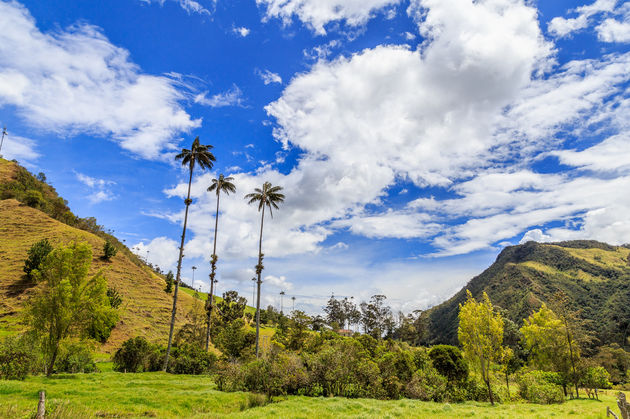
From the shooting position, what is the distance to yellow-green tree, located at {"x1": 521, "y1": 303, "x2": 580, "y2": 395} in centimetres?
3391

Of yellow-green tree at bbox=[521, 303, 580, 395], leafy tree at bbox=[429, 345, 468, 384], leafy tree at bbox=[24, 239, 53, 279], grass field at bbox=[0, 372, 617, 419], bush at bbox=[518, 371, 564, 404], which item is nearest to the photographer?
grass field at bbox=[0, 372, 617, 419]

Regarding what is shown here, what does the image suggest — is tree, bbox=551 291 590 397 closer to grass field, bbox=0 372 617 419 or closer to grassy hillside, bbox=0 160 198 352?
grass field, bbox=0 372 617 419

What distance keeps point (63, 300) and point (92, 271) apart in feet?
121

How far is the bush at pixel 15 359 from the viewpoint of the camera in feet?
63.5

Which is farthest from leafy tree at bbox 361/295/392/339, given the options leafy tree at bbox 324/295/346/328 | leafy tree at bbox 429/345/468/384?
leafy tree at bbox 429/345/468/384

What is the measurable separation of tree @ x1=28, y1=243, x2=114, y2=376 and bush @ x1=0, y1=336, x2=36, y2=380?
0.99 m

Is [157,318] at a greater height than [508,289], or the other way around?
[508,289]

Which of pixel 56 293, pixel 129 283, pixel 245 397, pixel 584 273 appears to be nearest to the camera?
pixel 245 397

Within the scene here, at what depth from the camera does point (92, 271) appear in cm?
5212

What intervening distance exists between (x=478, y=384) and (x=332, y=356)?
15.4 metres

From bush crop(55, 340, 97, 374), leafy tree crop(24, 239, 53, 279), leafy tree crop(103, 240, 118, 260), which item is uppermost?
leafy tree crop(103, 240, 118, 260)

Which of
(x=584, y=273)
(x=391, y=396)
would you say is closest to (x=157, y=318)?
(x=391, y=396)

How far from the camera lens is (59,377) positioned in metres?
21.6

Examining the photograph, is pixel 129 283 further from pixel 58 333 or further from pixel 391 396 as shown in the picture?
pixel 391 396
